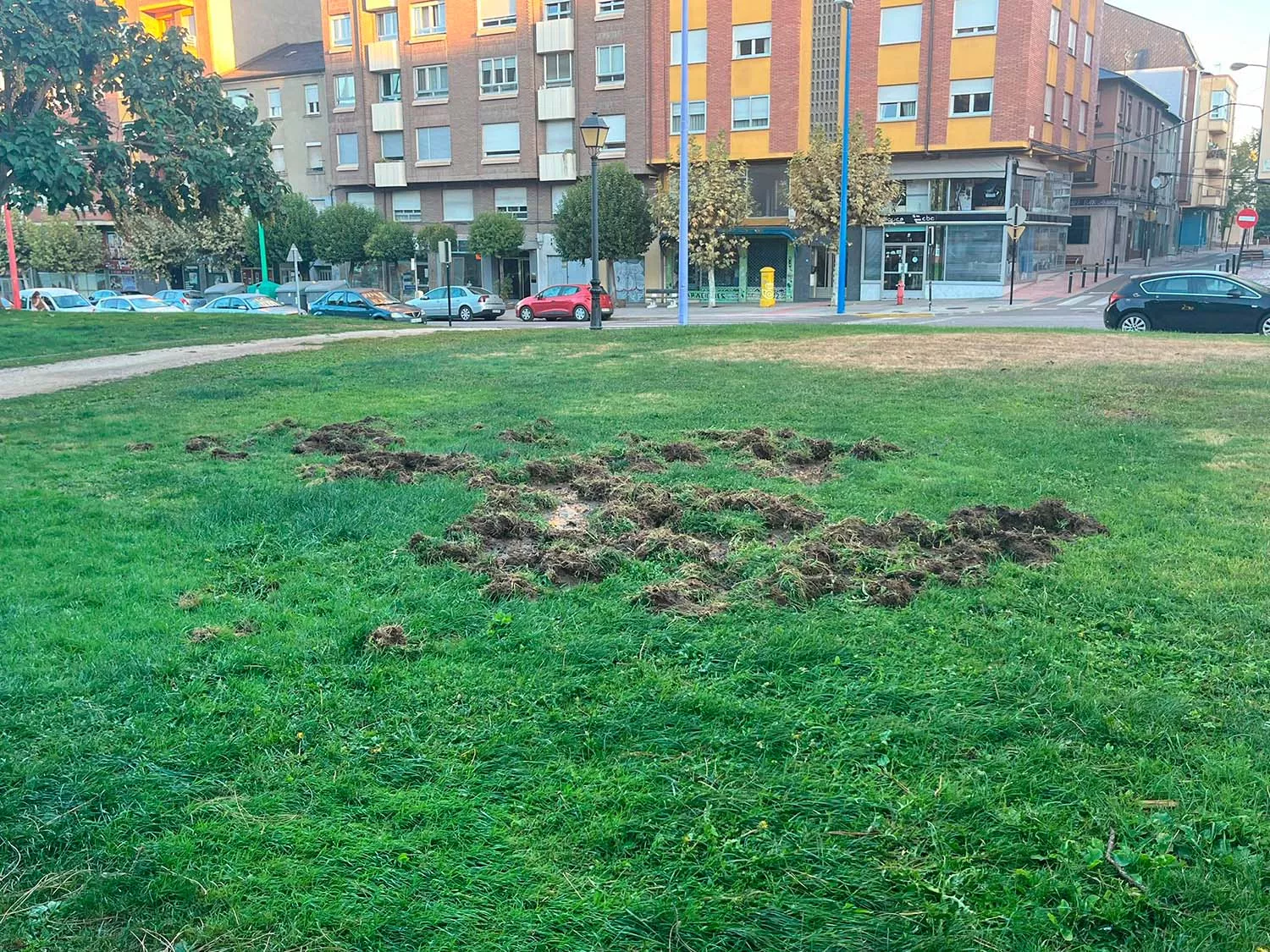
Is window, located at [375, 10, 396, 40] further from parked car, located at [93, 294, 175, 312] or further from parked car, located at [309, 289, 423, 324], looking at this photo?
parked car, located at [309, 289, 423, 324]

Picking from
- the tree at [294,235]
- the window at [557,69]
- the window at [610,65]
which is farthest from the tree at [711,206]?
the tree at [294,235]

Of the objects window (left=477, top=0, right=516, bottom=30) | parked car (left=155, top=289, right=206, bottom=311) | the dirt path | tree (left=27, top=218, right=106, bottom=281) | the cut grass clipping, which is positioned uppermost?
window (left=477, top=0, right=516, bottom=30)

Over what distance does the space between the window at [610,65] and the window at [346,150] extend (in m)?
15.6

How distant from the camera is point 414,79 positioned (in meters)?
56.2

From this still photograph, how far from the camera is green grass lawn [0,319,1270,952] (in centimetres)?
275

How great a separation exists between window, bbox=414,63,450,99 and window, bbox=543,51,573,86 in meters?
5.73

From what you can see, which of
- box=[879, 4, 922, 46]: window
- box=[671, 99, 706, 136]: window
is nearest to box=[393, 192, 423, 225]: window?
box=[671, 99, 706, 136]: window

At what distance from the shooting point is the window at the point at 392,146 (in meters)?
57.4

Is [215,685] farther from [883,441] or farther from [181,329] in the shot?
[181,329]

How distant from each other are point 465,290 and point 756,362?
29012mm

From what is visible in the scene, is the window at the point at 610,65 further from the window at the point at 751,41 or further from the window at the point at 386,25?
the window at the point at 386,25

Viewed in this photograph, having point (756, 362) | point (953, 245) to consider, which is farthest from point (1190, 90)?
point (756, 362)

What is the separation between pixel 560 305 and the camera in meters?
41.8

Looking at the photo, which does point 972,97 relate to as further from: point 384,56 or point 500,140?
point 384,56
